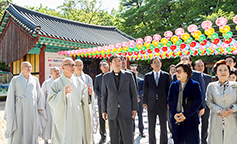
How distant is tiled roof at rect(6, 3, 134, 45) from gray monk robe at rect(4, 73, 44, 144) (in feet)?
14.9

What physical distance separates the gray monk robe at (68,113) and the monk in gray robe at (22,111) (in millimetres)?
1193

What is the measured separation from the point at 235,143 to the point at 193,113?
0.76 m

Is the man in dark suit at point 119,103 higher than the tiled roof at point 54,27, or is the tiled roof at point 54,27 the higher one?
the tiled roof at point 54,27

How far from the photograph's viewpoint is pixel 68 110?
2936 mm

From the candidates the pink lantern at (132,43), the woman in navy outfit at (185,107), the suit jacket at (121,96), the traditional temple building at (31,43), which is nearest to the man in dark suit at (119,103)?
the suit jacket at (121,96)

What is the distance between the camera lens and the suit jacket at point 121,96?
3.15 meters

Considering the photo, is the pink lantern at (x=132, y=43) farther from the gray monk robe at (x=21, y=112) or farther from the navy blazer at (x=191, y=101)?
the navy blazer at (x=191, y=101)

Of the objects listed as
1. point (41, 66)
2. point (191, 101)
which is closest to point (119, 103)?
point (191, 101)

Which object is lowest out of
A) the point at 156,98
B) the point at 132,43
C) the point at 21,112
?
the point at 21,112

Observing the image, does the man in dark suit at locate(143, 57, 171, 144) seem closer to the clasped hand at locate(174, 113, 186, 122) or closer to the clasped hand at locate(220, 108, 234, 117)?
the clasped hand at locate(174, 113, 186, 122)

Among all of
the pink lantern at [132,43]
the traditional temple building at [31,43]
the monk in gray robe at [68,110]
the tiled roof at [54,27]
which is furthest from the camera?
the tiled roof at [54,27]

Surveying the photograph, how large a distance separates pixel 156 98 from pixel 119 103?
964mm

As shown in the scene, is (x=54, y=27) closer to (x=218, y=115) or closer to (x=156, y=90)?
(x=156, y=90)

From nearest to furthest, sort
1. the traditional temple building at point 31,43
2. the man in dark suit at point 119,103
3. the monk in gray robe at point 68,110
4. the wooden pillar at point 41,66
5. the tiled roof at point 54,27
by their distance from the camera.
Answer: the monk in gray robe at point 68,110 < the man in dark suit at point 119,103 < the traditional temple building at point 31,43 < the tiled roof at point 54,27 < the wooden pillar at point 41,66
